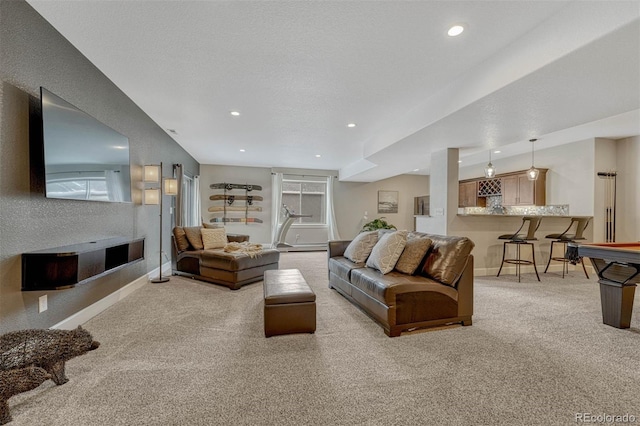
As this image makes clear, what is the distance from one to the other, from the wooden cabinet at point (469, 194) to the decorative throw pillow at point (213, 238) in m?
6.66

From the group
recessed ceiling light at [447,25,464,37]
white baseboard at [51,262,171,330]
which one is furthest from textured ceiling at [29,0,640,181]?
white baseboard at [51,262,171,330]

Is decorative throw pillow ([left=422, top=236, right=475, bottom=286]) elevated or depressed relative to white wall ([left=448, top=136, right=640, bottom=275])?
depressed

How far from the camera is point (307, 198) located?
9000 mm

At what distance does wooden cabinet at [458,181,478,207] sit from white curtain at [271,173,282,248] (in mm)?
5410

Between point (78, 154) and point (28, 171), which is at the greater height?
point (78, 154)

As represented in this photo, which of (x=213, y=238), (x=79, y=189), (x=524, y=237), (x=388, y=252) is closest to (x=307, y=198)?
(x=213, y=238)

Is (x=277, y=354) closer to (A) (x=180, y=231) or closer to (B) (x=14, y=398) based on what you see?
(B) (x=14, y=398)

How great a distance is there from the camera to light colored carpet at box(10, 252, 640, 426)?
151cm

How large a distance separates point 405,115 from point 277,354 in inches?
141

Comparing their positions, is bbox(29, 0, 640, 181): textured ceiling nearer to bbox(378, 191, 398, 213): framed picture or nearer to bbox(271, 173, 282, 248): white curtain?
bbox(271, 173, 282, 248): white curtain

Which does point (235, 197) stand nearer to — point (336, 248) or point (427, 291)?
point (336, 248)

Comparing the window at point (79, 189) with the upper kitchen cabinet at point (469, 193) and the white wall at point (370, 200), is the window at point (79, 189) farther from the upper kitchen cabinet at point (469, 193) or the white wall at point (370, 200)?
the upper kitchen cabinet at point (469, 193)

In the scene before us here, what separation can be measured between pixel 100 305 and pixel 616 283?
5382 millimetres

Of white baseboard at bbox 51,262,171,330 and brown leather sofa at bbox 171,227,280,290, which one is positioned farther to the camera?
brown leather sofa at bbox 171,227,280,290
